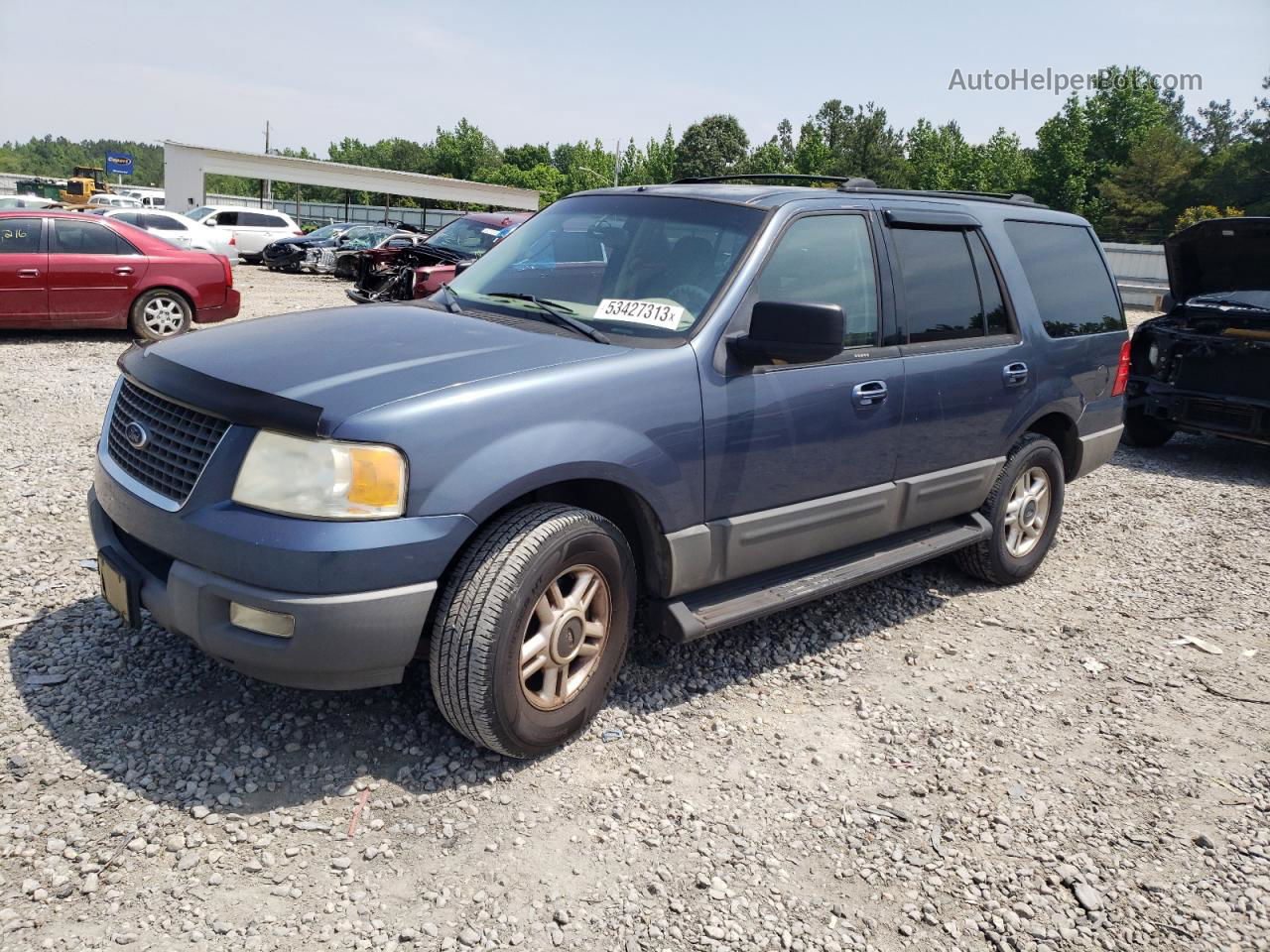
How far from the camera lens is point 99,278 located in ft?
36.6

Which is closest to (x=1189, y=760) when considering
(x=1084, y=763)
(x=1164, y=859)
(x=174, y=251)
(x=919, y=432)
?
(x=1084, y=763)

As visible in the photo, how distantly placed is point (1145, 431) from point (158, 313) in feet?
35.2

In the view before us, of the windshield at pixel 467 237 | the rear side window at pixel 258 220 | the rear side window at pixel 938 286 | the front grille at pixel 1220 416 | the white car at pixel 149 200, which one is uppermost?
the white car at pixel 149 200

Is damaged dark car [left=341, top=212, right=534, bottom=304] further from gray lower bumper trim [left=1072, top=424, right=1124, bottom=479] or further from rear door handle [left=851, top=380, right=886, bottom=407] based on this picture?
rear door handle [left=851, top=380, right=886, bottom=407]

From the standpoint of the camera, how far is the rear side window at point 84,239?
435 inches

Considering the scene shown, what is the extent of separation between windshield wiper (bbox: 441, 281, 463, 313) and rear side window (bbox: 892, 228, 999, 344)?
1.93 metres

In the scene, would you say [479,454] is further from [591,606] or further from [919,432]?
[919,432]

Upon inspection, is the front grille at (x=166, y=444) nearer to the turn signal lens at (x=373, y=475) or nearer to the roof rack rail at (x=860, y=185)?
the turn signal lens at (x=373, y=475)

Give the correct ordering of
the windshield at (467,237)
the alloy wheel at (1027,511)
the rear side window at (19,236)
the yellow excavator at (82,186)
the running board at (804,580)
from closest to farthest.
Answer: the running board at (804,580)
the alloy wheel at (1027,511)
the rear side window at (19,236)
the windshield at (467,237)
the yellow excavator at (82,186)

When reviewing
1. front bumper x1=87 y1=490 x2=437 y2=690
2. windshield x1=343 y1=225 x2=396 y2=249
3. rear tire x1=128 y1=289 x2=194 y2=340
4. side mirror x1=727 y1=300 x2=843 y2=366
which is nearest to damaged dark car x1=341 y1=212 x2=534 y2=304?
rear tire x1=128 y1=289 x2=194 y2=340

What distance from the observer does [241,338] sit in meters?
3.49

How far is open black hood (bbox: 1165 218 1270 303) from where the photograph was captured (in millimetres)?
7809

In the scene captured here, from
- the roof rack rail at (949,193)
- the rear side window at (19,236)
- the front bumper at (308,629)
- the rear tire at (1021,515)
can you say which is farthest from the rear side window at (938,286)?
the rear side window at (19,236)

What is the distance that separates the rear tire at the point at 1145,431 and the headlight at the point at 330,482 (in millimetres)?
8180
